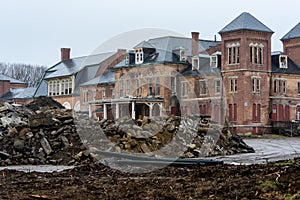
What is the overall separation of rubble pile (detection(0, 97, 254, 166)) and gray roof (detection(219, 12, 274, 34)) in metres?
31.2

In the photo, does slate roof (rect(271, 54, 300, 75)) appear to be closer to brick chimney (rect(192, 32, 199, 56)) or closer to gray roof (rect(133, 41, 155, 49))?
brick chimney (rect(192, 32, 199, 56))

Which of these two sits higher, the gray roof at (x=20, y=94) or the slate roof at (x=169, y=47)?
the slate roof at (x=169, y=47)

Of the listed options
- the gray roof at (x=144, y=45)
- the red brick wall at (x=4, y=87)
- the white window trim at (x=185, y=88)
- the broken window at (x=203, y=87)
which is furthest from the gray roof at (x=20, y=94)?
the broken window at (x=203, y=87)

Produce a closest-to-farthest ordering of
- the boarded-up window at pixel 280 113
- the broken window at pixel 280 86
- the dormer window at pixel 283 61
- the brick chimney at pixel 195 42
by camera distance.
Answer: the boarded-up window at pixel 280 113, the broken window at pixel 280 86, the dormer window at pixel 283 61, the brick chimney at pixel 195 42

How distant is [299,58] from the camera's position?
6844cm

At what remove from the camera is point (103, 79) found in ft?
263

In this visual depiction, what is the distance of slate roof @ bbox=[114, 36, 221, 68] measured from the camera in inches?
2709

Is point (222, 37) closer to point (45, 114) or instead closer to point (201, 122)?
point (201, 122)

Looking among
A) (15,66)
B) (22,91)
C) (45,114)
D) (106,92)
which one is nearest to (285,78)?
(106,92)

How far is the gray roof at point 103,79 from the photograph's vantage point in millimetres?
78500

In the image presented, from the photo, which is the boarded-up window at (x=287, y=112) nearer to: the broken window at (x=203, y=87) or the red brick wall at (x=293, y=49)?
the red brick wall at (x=293, y=49)

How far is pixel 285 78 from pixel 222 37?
797cm

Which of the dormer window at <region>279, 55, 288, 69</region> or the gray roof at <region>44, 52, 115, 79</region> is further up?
the gray roof at <region>44, 52, 115, 79</region>

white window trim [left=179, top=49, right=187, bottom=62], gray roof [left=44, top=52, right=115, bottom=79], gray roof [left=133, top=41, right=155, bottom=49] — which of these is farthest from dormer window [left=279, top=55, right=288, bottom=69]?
gray roof [left=44, top=52, right=115, bottom=79]
